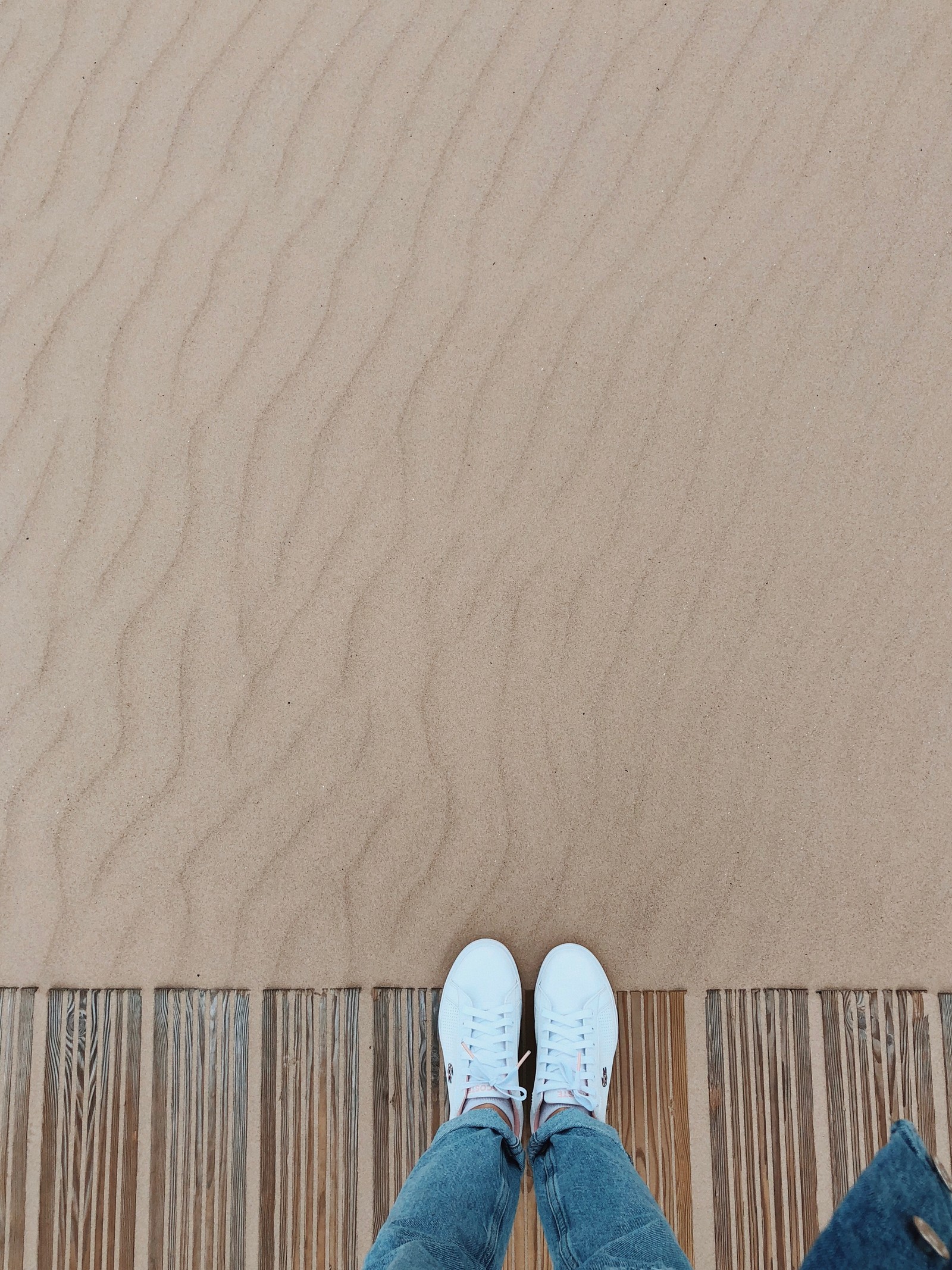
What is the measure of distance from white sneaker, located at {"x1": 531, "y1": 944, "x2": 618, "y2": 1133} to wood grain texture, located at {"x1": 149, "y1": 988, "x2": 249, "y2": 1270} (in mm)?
540

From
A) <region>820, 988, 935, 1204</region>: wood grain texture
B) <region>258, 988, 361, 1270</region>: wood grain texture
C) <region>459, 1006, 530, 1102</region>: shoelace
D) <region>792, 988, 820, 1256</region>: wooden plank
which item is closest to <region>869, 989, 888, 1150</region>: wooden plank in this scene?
<region>820, 988, 935, 1204</region>: wood grain texture

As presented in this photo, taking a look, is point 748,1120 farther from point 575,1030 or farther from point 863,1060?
point 575,1030

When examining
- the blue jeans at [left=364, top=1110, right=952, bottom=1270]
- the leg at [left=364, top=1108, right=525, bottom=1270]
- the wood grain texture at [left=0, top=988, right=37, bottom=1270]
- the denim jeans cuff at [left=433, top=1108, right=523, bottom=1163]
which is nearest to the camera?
the blue jeans at [left=364, top=1110, right=952, bottom=1270]

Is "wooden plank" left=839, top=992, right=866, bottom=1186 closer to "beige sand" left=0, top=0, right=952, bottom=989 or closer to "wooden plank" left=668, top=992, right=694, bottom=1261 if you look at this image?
"beige sand" left=0, top=0, right=952, bottom=989

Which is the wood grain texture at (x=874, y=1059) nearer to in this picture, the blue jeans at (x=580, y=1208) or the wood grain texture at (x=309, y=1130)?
the blue jeans at (x=580, y=1208)

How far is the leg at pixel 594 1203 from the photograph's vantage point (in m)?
1.12

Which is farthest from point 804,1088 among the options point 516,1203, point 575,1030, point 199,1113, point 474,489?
point 474,489

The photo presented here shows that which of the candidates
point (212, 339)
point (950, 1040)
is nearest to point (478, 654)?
point (212, 339)

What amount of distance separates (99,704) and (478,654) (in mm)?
703

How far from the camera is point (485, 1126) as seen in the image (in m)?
1.37

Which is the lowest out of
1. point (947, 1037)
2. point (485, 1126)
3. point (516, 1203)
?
point (516, 1203)

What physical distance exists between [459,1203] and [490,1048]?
0.91 feet

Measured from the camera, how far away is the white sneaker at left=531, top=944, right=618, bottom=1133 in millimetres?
1451

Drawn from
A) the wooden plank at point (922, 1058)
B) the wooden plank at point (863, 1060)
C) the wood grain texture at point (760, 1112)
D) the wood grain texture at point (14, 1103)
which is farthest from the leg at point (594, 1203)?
the wood grain texture at point (14, 1103)
